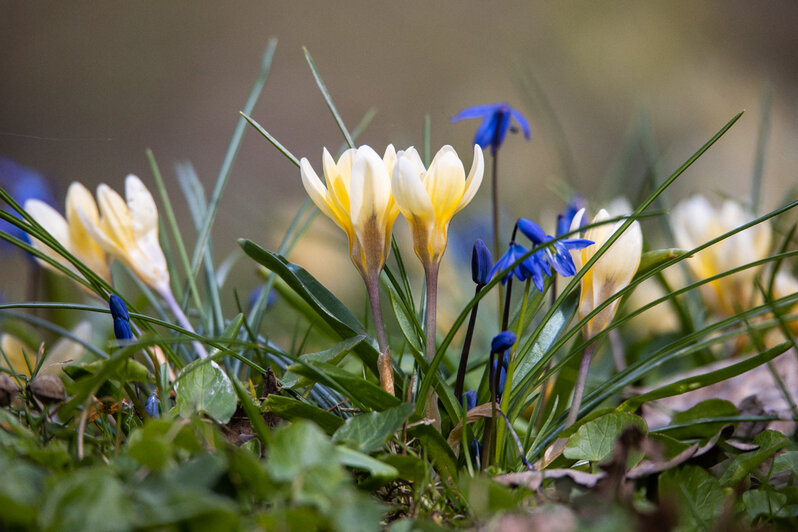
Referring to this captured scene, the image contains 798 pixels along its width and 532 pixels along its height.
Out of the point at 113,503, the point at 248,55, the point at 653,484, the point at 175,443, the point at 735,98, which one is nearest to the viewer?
the point at 113,503

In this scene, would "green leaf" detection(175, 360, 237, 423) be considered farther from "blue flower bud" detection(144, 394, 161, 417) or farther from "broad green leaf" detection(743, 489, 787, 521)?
"broad green leaf" detection(743, 489, 787, 521)

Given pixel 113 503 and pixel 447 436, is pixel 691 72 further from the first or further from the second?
pixel 113 503

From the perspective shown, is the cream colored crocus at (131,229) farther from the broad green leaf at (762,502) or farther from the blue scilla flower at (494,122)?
the broad green leaf at (762,502)

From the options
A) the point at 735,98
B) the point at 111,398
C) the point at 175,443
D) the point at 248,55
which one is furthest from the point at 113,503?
the point at 248,55

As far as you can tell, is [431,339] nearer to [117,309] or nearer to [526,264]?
[526,264]

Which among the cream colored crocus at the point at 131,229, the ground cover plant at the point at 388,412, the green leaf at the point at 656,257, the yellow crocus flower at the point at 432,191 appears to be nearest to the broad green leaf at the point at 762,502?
the ground cover plant at the point at 388,412
